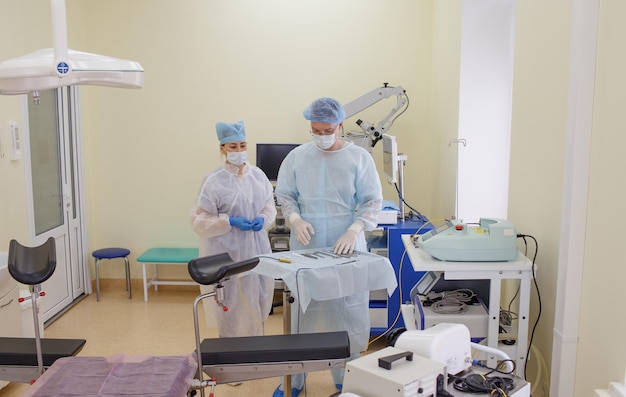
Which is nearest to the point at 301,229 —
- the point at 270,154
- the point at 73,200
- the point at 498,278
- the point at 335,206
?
the point at 335,206

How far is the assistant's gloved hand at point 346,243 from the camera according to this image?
2740 mm

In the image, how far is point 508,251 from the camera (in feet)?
8.16

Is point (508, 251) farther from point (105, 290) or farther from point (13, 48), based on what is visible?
point (105, 290)

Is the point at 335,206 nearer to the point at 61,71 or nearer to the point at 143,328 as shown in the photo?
the point at 61,71

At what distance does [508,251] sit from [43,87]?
185 cm

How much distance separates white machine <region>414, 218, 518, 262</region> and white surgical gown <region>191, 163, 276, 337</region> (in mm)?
1101

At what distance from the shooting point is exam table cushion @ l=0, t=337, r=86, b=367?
2.16 metres

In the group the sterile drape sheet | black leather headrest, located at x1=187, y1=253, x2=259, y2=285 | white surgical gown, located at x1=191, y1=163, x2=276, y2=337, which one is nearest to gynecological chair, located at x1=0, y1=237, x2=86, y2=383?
black leather headrest, located at x1=187, y1=253, x2=259, y2=285

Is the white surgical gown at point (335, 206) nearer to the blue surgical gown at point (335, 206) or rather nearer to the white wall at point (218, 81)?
the blue surgical gown at point (335, 206)

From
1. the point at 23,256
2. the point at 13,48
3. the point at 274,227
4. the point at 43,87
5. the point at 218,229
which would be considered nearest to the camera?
the point at 43,87

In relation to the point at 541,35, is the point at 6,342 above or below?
below

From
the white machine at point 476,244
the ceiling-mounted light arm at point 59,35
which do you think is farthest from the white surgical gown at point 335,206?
the ceiling-mounted light arm at point 59,35

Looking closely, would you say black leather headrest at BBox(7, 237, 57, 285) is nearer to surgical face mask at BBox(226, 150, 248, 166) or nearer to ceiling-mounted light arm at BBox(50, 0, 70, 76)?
ceiling-mounted light arm at BBox(50, 0, 70, 76)

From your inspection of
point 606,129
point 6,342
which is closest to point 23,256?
point 6,342
